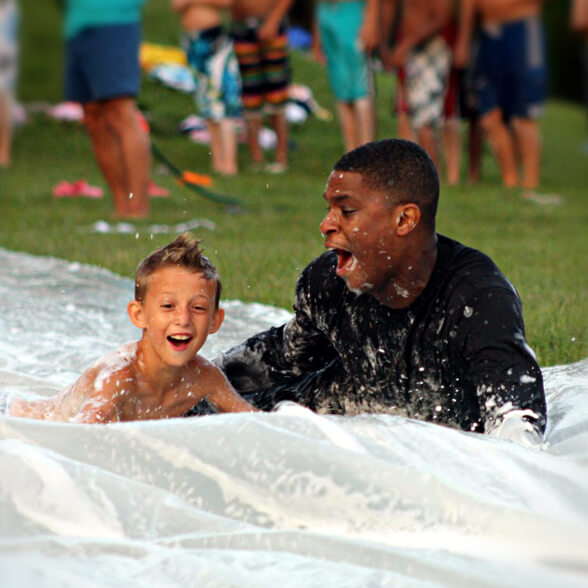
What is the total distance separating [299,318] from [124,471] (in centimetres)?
113

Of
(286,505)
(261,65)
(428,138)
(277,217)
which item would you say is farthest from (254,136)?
(286,505)

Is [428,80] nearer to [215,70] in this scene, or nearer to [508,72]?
[508,72]

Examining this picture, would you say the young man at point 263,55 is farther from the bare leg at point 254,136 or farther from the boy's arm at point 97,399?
the boy's arm at point 97,399

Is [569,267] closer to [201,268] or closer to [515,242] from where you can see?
[515,242]

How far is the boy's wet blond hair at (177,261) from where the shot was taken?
341 cm

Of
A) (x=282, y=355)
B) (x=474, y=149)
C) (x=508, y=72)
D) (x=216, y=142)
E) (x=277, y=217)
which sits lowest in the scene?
(x=282, y=355)

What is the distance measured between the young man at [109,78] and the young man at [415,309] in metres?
3.87

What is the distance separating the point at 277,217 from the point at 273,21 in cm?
296

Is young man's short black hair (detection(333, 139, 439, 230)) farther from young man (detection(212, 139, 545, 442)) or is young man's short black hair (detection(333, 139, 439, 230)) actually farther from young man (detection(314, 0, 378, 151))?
young man (detection(314, 0, 378, 151))

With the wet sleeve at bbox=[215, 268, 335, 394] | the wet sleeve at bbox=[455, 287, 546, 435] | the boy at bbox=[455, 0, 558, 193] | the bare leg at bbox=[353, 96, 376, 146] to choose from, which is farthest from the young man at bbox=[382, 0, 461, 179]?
the wet sleeve at bbox=[455, 287, 546, 435]

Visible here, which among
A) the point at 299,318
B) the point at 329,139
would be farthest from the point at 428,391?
the point at 329,139

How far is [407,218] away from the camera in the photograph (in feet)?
10.3

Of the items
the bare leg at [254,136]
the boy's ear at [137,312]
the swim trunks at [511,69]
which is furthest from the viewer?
the bare leg at [254,136]

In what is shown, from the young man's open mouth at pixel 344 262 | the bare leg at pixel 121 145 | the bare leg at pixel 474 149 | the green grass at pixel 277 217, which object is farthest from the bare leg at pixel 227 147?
the young man's open mouth at pixel 344 262
